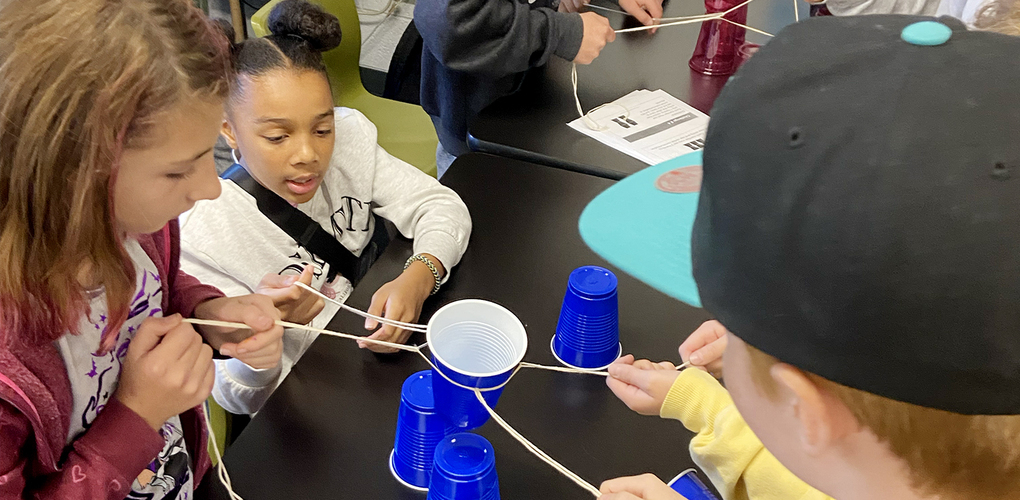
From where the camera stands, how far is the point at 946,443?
1.53ft

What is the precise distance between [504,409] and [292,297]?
34 cm

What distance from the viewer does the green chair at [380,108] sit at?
1.93 m

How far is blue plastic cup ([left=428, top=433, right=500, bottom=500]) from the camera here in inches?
26.7

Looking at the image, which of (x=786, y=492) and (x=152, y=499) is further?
(x=152, y=499)

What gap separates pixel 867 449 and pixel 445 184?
0.92 m

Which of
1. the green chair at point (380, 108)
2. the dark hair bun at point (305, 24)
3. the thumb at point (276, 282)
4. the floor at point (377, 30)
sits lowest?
the floor at point (377, 30)

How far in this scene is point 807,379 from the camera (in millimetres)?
470

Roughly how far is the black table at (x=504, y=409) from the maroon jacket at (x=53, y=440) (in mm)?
95

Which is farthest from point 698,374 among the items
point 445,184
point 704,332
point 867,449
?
point 445,184

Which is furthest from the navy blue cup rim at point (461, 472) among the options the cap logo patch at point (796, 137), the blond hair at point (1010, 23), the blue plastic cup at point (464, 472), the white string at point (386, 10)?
the white string at point (386, 10)

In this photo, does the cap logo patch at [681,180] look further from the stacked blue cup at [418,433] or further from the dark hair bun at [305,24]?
the dark hair bun at [305,24]

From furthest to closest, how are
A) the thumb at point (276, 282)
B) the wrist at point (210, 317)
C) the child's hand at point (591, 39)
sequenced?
the child's hand at point (591, 39)
the thumb at point (276, 282)
the wrist at point (210, 317)

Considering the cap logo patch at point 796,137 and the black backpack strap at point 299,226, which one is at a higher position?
the cap logo patch at point 796,137

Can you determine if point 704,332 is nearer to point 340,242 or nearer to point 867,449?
point 867,449
